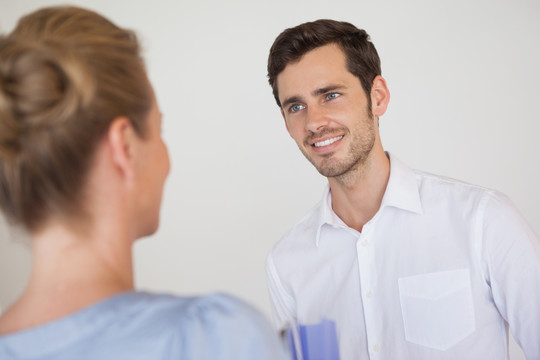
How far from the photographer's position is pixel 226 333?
0.61 meters

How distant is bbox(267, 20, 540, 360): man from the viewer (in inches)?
52.2

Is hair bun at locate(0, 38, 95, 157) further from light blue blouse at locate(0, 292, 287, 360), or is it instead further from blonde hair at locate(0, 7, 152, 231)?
light blue blouse at locate(0, 292, 287, 360)

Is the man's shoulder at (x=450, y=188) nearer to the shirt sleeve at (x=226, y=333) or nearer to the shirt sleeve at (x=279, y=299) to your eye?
the shirt sleeve at (x=279, y=299)

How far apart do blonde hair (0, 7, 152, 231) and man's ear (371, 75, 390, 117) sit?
114cm

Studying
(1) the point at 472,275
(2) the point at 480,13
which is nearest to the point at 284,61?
(1) the point at 472,275

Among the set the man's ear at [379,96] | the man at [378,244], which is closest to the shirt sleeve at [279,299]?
the man at [378,244]

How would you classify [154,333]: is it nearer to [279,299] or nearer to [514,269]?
[514,269]

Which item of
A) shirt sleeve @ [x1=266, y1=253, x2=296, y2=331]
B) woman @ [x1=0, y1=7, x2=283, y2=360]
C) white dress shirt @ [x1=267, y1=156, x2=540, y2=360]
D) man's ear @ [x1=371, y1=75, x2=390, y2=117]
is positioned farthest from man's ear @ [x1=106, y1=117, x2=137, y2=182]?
man's ear @ [x1=371, y1=75, x2=390, y2=117]

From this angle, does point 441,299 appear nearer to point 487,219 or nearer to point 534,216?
point 487,219

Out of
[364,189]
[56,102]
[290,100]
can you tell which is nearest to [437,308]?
[364,189]

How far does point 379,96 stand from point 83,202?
4.07ft

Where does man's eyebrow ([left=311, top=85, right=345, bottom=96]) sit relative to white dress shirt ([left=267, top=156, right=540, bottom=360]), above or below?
above

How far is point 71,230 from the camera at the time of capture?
671 millimetres

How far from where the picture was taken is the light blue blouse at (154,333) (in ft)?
2.00
